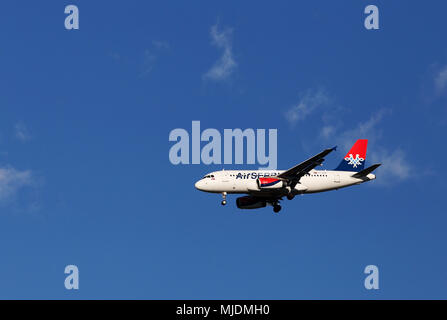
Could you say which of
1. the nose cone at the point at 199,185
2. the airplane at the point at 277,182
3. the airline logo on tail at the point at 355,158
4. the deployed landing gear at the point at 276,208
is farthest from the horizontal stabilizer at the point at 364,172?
the nose cone at the point at 199,185

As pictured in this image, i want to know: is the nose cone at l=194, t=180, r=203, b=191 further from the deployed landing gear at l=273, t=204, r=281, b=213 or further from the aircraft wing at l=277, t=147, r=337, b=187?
the deployed landing gear at l=273, t=204, r=281, b=213

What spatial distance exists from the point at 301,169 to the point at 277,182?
11.8ft

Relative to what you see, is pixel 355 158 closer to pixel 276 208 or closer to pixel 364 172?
pixel 364 172

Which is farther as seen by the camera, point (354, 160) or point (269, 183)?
point (354, 160)

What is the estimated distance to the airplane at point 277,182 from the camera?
97.9m

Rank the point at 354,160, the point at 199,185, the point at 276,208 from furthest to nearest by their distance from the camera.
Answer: the point at 354,160 → the point at 276,208 → the point at 199,185

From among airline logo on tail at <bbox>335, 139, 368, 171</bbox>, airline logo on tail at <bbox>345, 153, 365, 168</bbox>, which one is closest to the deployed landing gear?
airline logo on tail at <bbox>335, 139, 368, 171</bbox>

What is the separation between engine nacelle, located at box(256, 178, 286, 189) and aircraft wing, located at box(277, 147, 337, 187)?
2.79 feet

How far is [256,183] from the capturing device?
97938 mm

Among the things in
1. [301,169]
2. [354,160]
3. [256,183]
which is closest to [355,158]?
[354,160]

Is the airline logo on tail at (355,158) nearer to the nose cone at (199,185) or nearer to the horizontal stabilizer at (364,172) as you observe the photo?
the horizontal stabilizer at (364,172)

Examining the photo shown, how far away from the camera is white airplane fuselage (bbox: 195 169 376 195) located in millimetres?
98812

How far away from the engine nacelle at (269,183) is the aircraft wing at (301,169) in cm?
85
